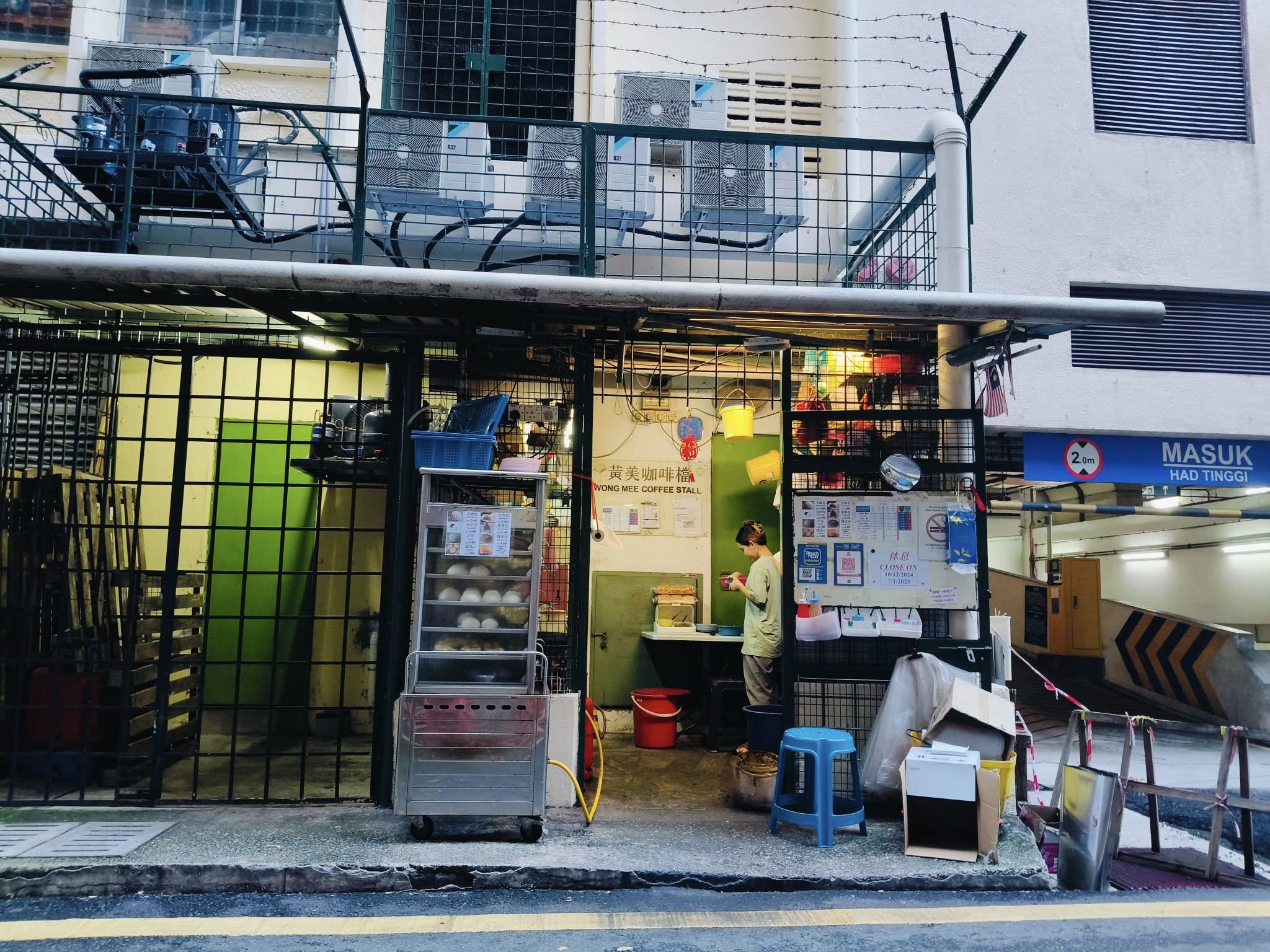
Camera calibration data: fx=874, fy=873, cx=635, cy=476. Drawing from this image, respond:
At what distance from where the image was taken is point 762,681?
325 inches

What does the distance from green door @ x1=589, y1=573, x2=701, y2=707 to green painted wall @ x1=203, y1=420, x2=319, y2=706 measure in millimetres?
3027

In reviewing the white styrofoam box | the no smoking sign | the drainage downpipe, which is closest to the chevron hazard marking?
the no smoking sign

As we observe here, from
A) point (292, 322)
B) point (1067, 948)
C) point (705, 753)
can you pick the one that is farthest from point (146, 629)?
point (1067, 948)

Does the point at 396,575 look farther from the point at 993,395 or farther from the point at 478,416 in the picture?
the point at 993,395

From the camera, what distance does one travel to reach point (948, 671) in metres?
6.34

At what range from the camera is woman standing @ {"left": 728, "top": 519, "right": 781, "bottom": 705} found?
8.26 metres

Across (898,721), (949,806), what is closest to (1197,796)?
(949,806)

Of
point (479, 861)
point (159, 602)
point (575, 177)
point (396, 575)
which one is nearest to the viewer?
point (479, 861)

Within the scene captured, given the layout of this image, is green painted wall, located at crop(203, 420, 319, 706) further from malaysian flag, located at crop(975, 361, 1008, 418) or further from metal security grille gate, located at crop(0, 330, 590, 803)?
malaysian flag, located at crop(975, 361, 1008, 418)

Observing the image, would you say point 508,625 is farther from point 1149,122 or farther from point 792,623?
point 1149,122

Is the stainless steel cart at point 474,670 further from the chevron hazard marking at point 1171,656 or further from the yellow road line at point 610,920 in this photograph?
the chevron hazard marking at point 1171,656

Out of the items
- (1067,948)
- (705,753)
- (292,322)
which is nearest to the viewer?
(1067,948)

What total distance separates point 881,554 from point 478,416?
10.4 feet

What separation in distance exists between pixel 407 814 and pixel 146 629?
3161 millimetres
